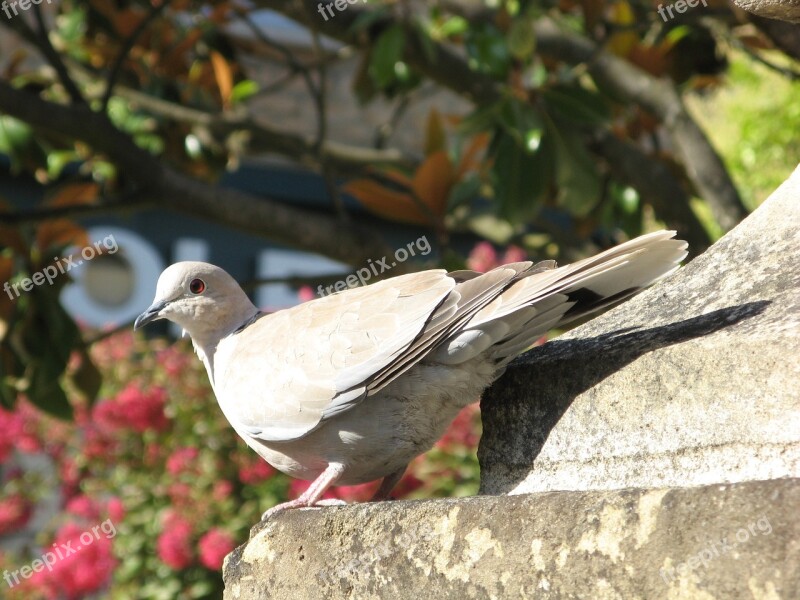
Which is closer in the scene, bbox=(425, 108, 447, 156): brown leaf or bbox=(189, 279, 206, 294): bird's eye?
bbox=(189, 279, 206, 294): bird's eye

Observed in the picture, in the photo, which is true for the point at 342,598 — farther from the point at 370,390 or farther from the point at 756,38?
the point at 756,38

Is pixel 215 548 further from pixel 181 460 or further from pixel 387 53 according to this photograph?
pixel 387 53

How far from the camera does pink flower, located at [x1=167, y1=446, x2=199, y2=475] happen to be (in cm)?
497

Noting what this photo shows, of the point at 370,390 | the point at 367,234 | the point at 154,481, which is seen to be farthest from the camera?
the point at 154,481

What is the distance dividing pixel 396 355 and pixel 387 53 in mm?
2041

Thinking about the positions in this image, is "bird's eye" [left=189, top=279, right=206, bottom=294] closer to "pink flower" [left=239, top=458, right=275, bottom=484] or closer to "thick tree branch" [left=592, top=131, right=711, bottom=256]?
"thick tree branch" [left=592, top=131, right=711, bottom=256]

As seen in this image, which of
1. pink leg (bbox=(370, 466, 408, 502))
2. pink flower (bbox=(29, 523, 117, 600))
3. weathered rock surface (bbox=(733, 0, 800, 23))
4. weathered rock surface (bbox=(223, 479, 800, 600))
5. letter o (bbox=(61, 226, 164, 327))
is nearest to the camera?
weathered rock surface (bbox=(223, 479, 800, 600))

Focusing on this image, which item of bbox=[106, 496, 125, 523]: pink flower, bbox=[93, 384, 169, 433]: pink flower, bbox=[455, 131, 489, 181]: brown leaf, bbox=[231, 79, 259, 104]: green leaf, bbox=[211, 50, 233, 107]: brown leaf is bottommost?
bbox=[106, 496, 125, 523]: pink flower

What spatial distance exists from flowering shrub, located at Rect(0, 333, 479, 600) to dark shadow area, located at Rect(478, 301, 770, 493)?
8.35 feet

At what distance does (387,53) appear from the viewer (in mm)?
3568

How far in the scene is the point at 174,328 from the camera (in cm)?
882

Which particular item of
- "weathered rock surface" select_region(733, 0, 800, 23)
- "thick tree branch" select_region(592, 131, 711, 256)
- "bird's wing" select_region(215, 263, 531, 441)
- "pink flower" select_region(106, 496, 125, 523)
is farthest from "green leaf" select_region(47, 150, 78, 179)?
"weathered rock surface" select_region(733, 0, 800, 23)

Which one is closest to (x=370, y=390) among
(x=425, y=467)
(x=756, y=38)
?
(x=756, y=38)

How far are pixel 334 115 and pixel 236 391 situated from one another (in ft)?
27.1
